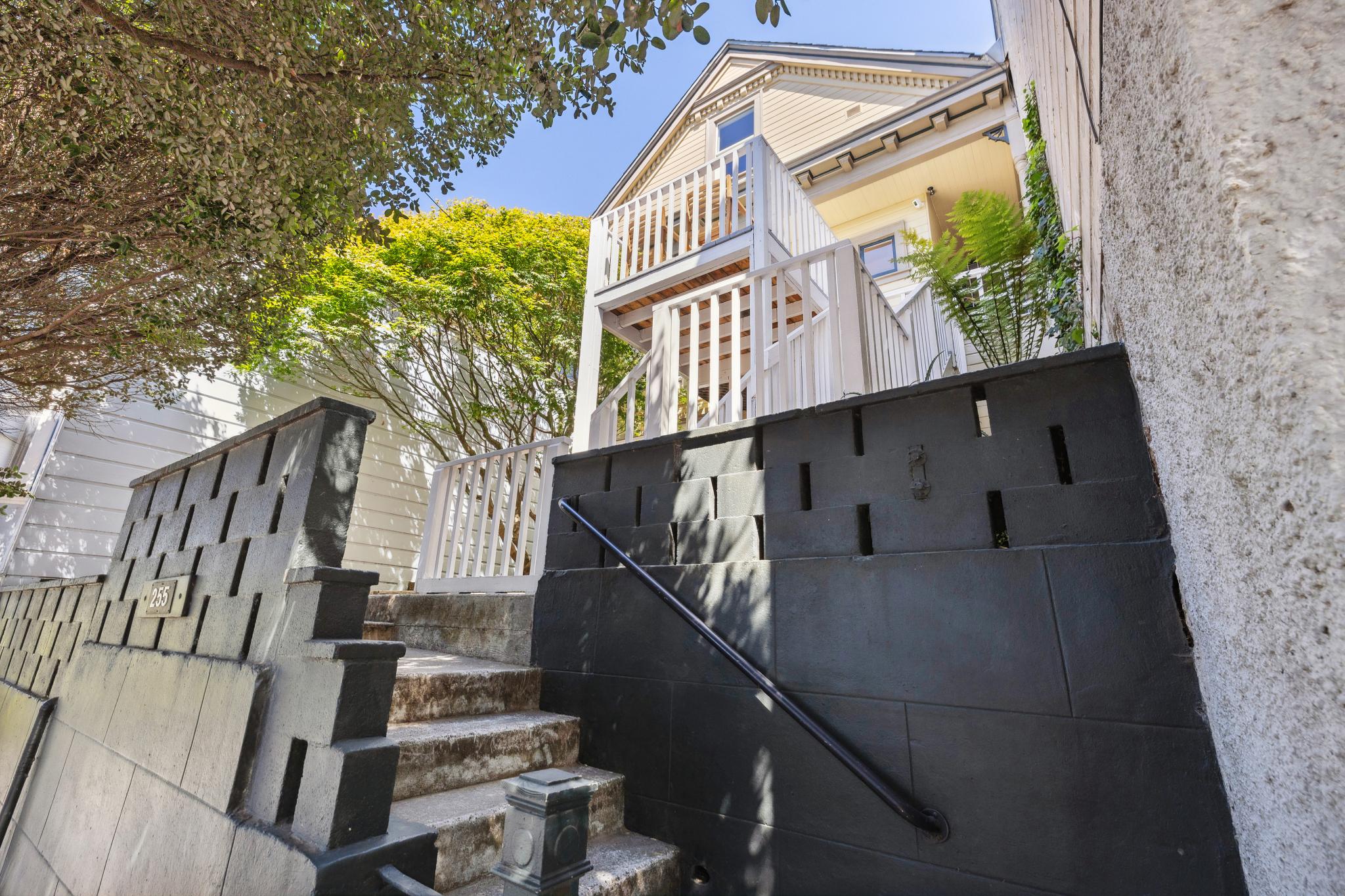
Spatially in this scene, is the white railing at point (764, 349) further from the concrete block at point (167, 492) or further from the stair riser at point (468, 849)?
the concrete block at point (167, 492)

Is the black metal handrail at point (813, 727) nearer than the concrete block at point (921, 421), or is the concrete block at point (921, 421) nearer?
the black metal handrail at point (813, 727)

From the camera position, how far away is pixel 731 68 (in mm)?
9828

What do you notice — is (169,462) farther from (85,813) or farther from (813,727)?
(813,727)

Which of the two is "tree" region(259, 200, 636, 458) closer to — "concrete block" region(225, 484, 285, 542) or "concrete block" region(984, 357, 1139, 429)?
"concrete block" region(225, 484, 285, 542)

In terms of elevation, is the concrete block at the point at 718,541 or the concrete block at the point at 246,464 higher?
the concrete block at the point at 246,464

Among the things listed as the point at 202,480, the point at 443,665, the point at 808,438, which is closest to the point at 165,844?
the point at 443,665

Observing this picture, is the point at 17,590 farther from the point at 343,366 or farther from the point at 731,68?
the point at 731,68

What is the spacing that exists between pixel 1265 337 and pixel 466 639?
12.6 ft

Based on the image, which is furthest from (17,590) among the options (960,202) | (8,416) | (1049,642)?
(960,202)

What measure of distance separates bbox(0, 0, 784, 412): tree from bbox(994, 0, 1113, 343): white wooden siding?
1107 mm

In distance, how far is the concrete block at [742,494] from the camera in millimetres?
2488

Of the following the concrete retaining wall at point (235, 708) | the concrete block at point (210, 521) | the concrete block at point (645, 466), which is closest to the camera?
the concrete retaining wall at point (235, 708)

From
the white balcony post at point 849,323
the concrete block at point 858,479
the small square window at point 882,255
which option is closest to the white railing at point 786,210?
the white balcony post at point 849,323

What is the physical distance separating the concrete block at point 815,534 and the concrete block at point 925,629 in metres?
0.05
